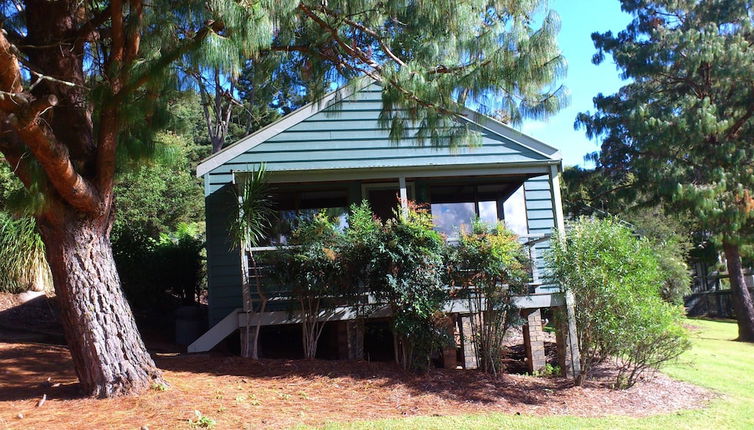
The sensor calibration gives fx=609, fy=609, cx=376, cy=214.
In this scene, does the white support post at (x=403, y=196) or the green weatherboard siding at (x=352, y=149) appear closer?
the white support post at (x=403, y=196)

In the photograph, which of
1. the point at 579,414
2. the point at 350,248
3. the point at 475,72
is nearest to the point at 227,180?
the point at 350,248

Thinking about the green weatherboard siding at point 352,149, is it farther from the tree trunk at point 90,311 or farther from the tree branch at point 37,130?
the tree branch at point 37,130

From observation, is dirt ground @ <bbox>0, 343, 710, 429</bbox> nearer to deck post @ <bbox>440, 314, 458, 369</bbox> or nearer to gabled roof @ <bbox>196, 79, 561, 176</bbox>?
deck post @ <bbox>440, 314, 458, 369</bbox>

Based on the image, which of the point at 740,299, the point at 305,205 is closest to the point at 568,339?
the point at 305,205

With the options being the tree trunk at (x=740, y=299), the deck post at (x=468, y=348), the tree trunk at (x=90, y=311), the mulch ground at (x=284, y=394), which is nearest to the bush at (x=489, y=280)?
the deck post at (x=468, y=348)

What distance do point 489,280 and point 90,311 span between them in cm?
494

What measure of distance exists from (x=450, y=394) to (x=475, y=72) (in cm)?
385

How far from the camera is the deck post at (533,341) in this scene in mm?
9219

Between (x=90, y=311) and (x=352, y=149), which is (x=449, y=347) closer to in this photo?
(x=352, y=149)

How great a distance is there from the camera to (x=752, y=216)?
54.1 ft

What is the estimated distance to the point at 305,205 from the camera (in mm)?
11719

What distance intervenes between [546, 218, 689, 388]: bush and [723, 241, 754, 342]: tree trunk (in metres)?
10.7

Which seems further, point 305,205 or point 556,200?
point 305,205

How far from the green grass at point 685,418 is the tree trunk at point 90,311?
2220mm
